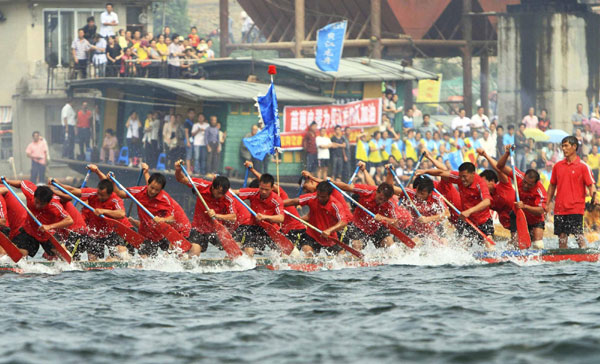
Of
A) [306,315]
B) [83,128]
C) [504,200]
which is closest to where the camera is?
[306,315]

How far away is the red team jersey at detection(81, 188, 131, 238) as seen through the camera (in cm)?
1598

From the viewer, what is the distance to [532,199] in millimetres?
16906

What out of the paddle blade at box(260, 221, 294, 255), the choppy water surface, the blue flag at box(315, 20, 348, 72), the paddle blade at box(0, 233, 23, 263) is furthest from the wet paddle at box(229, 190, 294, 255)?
the blue flag at box(315, 20, 348, 72)

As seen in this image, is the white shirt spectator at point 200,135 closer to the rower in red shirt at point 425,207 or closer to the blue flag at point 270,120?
the blue flag at point 270,120

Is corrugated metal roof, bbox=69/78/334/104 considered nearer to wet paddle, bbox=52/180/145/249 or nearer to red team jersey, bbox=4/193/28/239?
wet paddle, bbox=52/180/145/249

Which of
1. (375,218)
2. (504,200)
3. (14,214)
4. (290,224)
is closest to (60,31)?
(290,224)

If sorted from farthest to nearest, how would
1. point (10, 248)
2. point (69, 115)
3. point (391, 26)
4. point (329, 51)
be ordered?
point (391, 26), point (69, 115), point (329, 51), point (10, 248)

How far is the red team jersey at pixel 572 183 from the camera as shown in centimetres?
1616

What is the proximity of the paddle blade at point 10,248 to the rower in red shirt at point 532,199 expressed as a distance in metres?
6.95

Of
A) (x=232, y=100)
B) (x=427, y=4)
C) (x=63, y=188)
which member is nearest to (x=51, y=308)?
(x=63, y=188)

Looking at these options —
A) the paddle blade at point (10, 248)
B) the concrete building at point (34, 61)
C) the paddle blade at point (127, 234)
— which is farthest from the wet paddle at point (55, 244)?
the concrete building at point (34, 61)

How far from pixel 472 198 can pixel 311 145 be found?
10.4m

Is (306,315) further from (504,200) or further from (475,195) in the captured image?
(504,200)

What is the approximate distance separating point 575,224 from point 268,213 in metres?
4.41
